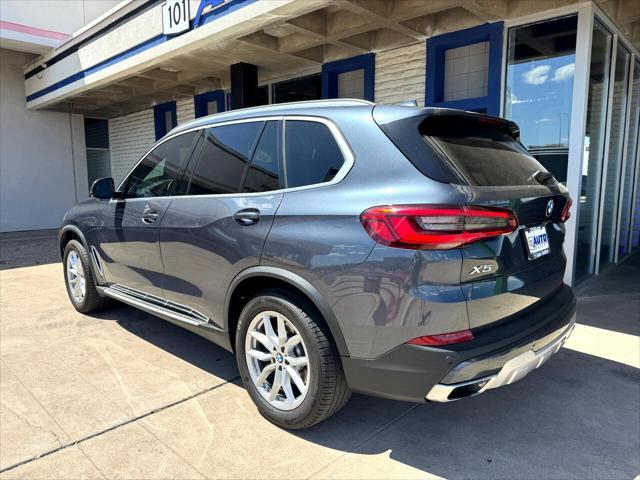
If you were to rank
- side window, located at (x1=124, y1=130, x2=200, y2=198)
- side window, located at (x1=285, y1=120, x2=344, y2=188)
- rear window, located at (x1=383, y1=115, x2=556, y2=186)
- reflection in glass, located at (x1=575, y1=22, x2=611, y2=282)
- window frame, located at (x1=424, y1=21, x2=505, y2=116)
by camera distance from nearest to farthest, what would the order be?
1. rear window, located at (x1=383, y1=115, x2=556, y2=186)
2. side window, located at (x1=285, y1=120, x2=344, y2=188)
3. side window, located at (x1=124, y1=130, x2=200, y2=198)
4. reflection in glass, located at (x1=575, y1=22, x2=611, y2=282)
5. window frame, located at (x1=424, y1=21, x2=505, y2=116)

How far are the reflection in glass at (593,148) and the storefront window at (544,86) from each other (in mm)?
278

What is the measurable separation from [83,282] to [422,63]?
540 centimetres

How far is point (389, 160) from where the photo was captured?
2168 mm

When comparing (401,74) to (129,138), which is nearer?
(401,74)

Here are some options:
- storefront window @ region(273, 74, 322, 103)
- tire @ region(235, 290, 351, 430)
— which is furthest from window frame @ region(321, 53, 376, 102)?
tire @ region(235, 290, 351, 430)

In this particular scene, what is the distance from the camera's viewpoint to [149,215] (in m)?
3.44

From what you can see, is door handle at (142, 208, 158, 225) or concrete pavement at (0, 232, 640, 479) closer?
concrete pavement at (0, 232, 640, 479)

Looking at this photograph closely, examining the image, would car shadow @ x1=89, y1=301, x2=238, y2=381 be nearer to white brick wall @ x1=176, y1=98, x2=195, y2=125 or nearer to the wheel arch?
the wheel arch

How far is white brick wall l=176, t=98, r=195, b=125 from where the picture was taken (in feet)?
35.9

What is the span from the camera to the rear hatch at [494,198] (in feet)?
6.79

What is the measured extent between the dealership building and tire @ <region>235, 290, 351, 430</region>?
3.98 m

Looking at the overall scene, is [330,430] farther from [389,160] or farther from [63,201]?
[63,201]

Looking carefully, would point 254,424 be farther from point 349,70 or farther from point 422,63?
Result: point 349,70

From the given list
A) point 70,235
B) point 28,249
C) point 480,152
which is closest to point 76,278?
point 70,235
